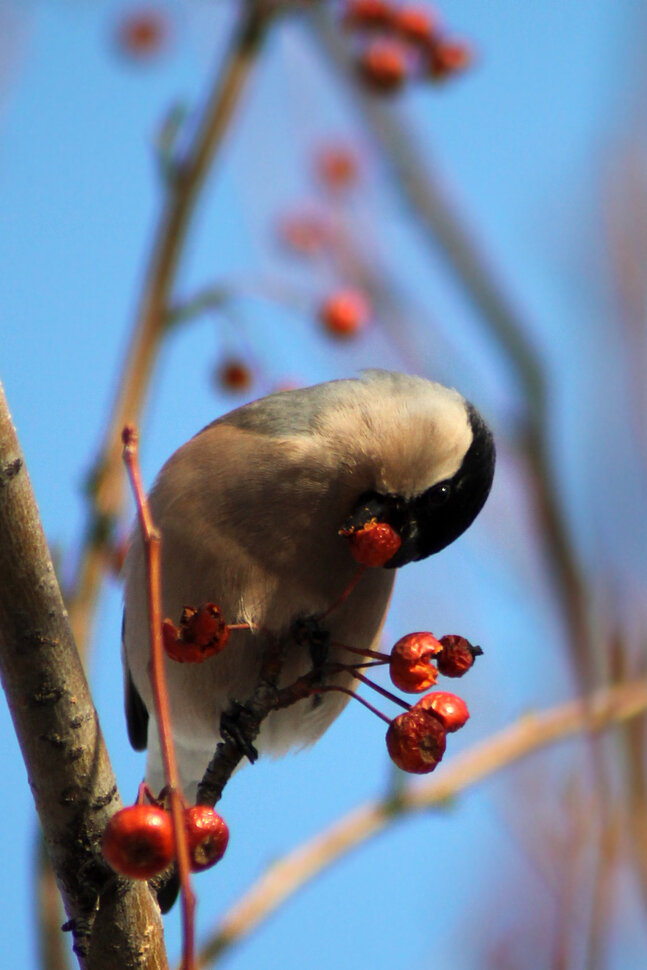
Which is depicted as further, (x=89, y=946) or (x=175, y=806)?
(x=89, y=946)

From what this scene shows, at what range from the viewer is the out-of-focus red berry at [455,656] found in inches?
62.4

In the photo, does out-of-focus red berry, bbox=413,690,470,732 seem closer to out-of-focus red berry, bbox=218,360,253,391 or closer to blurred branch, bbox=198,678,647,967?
blurred branch, bbox=198,678,647,967

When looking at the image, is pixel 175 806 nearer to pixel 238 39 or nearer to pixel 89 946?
pixel 89 946

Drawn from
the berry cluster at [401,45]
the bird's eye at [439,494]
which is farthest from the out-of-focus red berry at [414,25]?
the bird's eye at [439,494]

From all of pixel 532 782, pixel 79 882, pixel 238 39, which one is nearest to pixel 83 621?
pixel 79 882

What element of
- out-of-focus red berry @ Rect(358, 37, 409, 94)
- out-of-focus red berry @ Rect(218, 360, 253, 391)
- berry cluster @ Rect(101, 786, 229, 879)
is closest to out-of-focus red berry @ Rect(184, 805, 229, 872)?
berry cluster @ Rect(101, 786, 229, 879)

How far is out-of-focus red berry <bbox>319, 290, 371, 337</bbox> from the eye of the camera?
10.0 ft

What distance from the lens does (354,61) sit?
3.01 m

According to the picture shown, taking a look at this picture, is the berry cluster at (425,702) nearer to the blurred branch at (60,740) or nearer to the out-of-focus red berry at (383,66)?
the blurred branch at (60,740)

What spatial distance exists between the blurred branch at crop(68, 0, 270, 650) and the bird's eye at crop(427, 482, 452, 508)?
696 millimetres

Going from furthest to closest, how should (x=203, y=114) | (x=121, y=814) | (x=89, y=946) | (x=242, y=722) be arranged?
(x=203, y=114)
(x=242, y=722)
(x=89, y=946)
(x=121, y=814)

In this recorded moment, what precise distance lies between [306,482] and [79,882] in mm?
1069

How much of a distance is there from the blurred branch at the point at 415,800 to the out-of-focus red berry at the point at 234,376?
1.19 m

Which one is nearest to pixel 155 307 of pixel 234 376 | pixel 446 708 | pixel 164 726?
pixel 234 376
